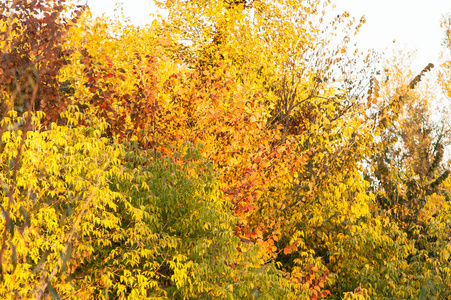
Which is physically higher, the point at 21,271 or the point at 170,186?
the point at 170,186

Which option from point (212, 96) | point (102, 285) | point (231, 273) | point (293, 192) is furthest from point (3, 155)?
point (293, 192)

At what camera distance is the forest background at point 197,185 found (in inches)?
223

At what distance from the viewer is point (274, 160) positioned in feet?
32.4

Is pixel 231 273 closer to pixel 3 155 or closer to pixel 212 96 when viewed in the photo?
pixel 3 155

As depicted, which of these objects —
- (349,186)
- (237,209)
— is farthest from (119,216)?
(349,186)

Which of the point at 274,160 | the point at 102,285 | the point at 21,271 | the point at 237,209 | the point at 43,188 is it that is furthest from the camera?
the point at 274,160

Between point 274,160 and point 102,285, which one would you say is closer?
point 102,285

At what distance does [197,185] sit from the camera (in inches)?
257

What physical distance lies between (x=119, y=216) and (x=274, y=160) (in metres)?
4.33

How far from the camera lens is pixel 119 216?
6.38m

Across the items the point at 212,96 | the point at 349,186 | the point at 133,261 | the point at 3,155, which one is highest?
the point at 212,96

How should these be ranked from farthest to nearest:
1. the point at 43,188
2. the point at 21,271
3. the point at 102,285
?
the point at 102,285
the point at 43,188
the point at 21,271

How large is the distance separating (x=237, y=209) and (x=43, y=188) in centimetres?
414

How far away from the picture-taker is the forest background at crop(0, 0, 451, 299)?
5652 mm
